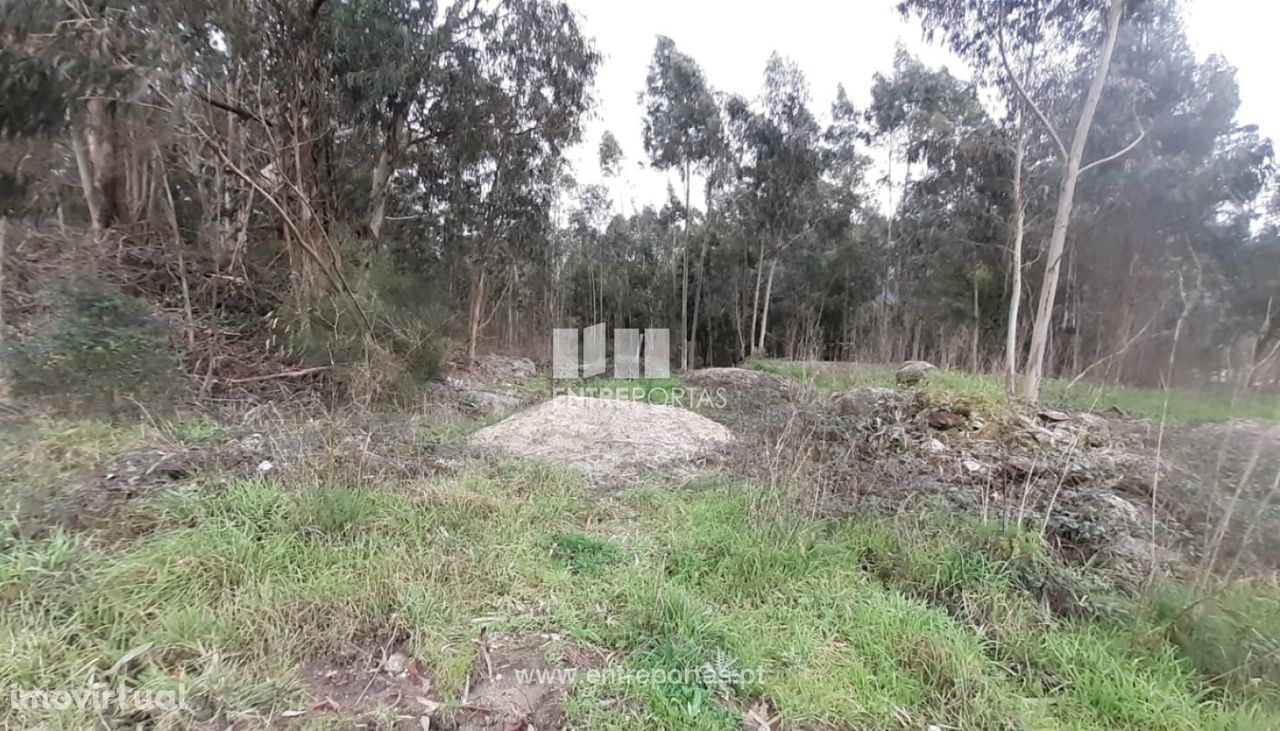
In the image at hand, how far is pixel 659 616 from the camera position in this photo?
5.98ft

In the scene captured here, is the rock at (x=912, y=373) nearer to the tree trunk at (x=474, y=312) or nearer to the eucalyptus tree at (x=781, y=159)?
the eucalyptus tree at (x=781, y=159)

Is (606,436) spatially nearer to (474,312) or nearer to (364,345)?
(364,345)

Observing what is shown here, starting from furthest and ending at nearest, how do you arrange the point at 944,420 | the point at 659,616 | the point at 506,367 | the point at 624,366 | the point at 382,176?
the point at 624,366, the point at 506,367, the point at 382,176, the point at 944,420, the point at 659,616

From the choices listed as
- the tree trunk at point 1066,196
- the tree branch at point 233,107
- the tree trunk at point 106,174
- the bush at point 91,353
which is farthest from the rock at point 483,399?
the tree trunk at point 1066,196

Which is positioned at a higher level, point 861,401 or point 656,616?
point 861,401

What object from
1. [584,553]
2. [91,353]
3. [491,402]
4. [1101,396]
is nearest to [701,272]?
[491,402]

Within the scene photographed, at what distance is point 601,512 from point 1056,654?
198cm

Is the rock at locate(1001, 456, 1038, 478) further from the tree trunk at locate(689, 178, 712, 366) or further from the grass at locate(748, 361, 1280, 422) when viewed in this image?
the tree trunk at locate(689, 178, 712, 366)

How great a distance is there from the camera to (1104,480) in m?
3.18

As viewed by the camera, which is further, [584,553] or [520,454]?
[520,454]

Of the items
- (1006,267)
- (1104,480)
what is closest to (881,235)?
(1006,267)

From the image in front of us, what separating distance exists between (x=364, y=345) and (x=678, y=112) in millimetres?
10140

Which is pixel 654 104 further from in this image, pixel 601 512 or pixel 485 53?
pixel 601 512

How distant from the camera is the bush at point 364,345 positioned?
528 cm
